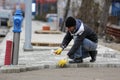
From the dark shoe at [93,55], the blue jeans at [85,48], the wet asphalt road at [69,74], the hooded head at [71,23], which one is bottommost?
the wet asphalt road at [69,74]

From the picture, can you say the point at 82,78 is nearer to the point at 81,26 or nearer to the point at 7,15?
the point at 81,26

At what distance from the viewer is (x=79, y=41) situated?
480 inches

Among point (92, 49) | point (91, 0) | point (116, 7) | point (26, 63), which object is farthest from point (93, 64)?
point (116, 7)

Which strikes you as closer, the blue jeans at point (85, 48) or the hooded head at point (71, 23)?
the hooded head at point (71, 23)

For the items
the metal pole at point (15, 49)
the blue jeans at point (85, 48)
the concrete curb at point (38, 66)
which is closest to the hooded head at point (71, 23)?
the blue jeans at point (85, 48)

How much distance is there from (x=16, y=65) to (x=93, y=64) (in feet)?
6.66

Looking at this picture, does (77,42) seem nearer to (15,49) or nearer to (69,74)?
(69,74)

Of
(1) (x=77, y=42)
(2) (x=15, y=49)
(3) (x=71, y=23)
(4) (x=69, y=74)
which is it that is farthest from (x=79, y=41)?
(2) (x=15, y=49)

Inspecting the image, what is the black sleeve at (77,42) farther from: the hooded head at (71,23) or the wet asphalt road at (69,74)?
the wet asphalt road at (69,74)

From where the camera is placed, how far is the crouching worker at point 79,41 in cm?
1210

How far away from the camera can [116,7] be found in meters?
40.3

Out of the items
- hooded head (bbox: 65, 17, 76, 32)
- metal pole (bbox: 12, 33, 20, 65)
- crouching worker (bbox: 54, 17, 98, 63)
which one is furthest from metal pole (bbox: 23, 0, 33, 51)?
hooded head (bbox: 65, 17, 76, 32)

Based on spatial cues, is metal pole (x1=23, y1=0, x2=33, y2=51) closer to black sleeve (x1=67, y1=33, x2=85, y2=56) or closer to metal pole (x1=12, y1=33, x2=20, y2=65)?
metal pole (x1=12, y1=33, x2=20, y2=65)

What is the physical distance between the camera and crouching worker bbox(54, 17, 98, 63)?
39.7 feet
